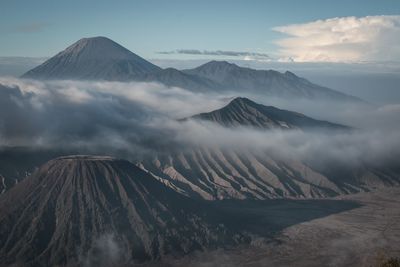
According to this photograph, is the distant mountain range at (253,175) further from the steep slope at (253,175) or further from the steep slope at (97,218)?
the steep slope at (97,218)

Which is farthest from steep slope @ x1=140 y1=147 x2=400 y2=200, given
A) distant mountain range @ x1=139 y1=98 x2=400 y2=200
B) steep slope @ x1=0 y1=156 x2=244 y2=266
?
steep slope @ x1=0 y1=156 x2=244 y2=266

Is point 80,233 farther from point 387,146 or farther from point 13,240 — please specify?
point 387,146

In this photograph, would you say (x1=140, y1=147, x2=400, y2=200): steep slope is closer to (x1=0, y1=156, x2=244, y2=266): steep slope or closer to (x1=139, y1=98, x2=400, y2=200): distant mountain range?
(x1=139, y1=98, x2=400, y2=200): distant mountain range

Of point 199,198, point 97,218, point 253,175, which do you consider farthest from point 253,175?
point 97,218

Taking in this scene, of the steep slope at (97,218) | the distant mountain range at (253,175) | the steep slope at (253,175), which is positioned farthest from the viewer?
the distant mountain range at (253,175)

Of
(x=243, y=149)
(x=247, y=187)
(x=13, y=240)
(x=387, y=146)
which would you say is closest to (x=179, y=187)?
(x=247, y=187)

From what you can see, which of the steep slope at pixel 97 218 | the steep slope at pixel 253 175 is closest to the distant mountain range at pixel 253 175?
the steep slope at pixel 253 175

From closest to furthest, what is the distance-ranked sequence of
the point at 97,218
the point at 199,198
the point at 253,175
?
the point at 97,218 < the point at 199,198 < the point at 253,175

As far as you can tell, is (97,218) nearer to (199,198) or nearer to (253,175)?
(199,198)

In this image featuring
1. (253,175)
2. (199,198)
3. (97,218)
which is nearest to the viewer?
(97,218)
